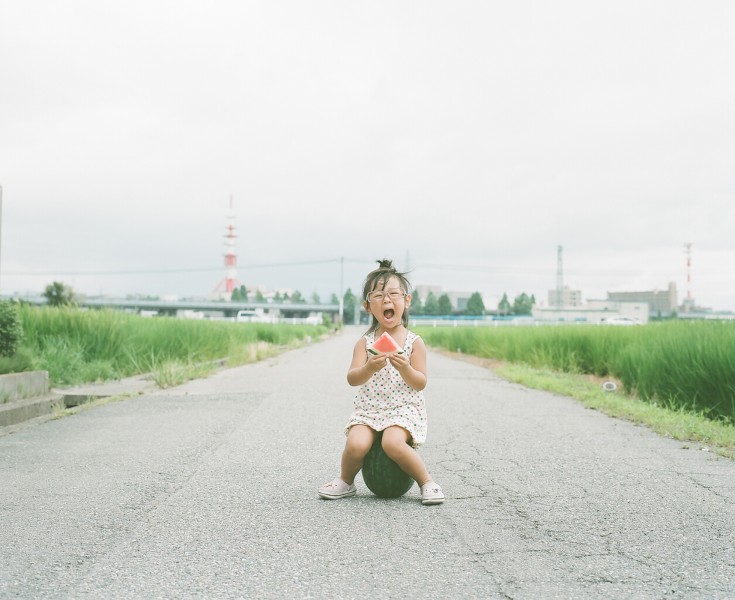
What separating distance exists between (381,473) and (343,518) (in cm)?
53

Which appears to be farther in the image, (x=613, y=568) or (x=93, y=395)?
(x=93, y=395)

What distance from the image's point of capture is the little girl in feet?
14.5

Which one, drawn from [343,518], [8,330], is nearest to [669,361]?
[343,518]

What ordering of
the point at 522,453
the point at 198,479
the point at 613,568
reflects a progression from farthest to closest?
the point at 522,453 → the point at 198,479 → the point at 613,568

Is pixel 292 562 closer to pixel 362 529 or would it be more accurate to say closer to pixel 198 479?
pixel 362 529

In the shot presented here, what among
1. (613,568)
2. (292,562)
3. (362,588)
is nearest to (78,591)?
(292,562)

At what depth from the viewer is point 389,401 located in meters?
4.61

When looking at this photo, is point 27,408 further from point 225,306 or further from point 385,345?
point 225,306

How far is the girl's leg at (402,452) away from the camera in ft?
14.4

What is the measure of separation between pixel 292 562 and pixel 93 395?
768 centimetres

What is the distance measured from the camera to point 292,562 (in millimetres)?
3289

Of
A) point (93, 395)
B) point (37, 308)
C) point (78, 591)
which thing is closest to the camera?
point (78, 591)

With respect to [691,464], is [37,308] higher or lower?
higher

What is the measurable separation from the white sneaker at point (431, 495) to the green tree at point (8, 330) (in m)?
6.84
